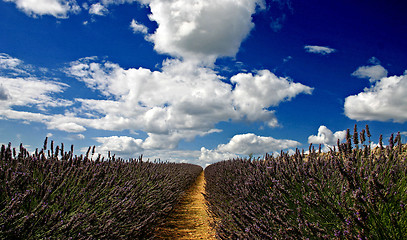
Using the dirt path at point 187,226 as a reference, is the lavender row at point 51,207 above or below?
above

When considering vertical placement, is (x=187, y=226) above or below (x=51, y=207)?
below

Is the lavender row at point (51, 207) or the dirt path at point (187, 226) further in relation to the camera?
the dirt path at point (187, 226)

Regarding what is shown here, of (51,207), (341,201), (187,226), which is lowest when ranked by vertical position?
(187,226)

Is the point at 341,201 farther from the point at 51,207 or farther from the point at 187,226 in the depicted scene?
the point at 187,226

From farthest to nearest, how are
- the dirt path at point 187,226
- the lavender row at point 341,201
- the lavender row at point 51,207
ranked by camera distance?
1. the dirt path at point 187,226
2. the lavender row at point 51,207
3. the lavender row at point 341,201

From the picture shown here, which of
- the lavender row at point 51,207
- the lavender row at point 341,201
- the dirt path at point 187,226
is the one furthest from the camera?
the dirt path at point 187,226

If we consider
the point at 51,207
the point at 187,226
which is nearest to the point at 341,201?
the point at 51,207

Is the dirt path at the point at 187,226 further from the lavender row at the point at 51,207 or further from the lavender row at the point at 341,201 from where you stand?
the lavender row at the point at 341,201

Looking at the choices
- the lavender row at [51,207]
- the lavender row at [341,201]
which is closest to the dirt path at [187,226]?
the lavender row at [51,207]

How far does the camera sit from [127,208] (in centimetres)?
264

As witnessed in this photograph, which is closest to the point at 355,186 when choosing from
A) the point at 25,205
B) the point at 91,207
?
the point at 91,207

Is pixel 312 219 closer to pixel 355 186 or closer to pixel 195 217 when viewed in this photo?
pixel 355 186

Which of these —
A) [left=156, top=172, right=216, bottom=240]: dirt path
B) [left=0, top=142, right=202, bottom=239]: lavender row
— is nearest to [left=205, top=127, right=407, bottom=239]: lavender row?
[left=0, top=142, right=202, bottom=239]: lavender row

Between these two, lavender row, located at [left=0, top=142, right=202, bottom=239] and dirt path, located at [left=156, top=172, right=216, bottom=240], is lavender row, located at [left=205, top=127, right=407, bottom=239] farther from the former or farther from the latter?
dirt path, located at [left=156, top=172, right=216, bottom=240]
